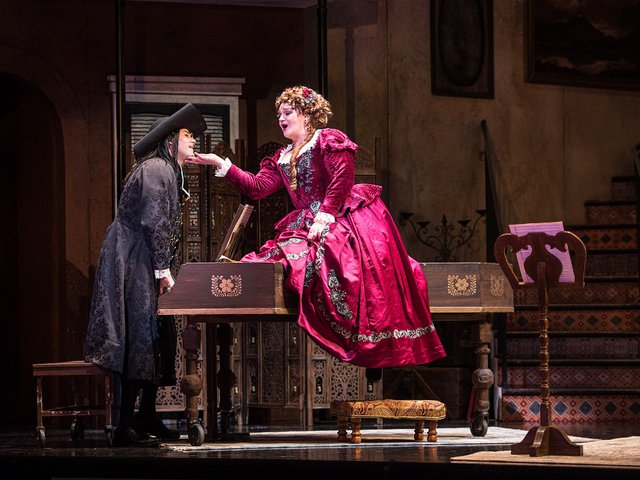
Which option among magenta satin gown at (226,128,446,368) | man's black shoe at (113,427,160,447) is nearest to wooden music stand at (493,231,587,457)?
magenta satin gown at (226,128,446,368)

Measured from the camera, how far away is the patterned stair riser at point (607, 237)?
9453 millimetres

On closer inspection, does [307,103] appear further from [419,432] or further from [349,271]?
[419,432]

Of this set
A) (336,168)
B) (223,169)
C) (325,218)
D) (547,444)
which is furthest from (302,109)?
(547,444)

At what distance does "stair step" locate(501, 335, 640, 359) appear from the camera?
845 centimetres

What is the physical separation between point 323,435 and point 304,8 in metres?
3.94

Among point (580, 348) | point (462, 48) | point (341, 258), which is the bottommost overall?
point (580, 348)

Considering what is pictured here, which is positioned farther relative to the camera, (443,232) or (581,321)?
(443,232)

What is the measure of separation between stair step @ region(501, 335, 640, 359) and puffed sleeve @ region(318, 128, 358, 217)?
288 centimetres

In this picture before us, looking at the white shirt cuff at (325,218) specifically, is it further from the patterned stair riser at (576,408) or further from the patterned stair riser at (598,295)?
the patterned stair riser at (598,295)

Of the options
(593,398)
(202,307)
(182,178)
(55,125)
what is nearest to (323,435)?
(202,307)

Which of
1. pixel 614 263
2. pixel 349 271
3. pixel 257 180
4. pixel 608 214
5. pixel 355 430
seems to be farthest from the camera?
pixel 608 214

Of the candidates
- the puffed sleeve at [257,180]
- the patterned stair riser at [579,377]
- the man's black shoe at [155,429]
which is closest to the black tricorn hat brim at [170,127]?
the puffed sleeve at [257,180]

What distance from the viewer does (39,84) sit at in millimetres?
8672

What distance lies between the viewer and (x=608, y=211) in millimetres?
9883
